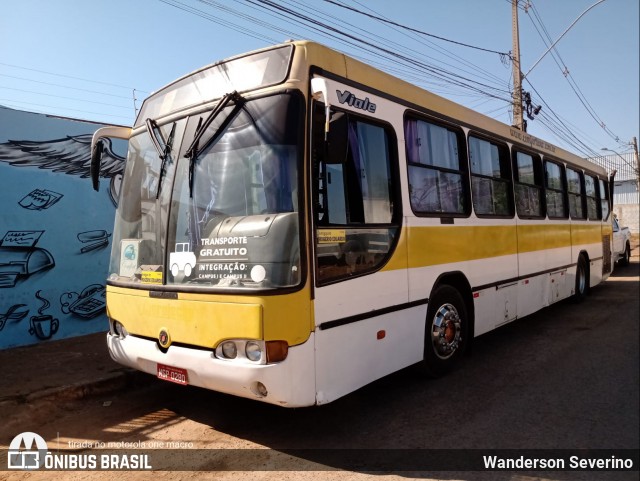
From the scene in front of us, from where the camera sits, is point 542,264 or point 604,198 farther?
point 604,198

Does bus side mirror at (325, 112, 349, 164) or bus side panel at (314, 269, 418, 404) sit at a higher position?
bus side mirror at (325, 112, 349, 164)

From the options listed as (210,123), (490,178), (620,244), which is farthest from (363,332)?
(620,244)

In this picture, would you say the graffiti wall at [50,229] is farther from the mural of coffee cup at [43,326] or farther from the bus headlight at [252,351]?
the bus headlight at [252,351]

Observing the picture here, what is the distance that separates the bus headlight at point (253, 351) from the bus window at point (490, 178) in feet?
11.6

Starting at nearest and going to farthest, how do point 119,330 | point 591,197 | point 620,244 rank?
1. point 119,330
2. point 591,197
3. point 620,244

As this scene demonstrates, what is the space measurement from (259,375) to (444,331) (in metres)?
2.54

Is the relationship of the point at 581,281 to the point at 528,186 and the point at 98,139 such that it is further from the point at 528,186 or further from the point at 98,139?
the point at 98,139

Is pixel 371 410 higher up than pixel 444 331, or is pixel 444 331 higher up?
pixel 444 331

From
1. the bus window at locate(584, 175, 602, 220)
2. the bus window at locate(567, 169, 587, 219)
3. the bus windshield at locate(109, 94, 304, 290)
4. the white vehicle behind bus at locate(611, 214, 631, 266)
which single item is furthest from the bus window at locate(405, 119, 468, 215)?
the white vehicle behind bus at locate(611, 214, 631, 266)

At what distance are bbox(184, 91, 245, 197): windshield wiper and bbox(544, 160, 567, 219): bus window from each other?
637 cm

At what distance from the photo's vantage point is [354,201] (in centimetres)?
392

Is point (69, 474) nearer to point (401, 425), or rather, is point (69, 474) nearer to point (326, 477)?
point (326, 477)

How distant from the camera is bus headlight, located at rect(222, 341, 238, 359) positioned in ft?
11.1

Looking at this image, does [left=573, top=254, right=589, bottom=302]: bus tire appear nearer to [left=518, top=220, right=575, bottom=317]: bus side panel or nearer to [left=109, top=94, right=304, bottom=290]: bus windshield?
[left=518, top=220, right=575, bottom=317]: bus side panel
